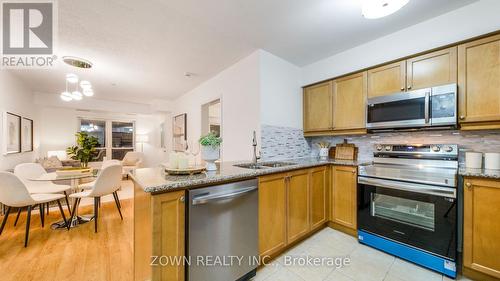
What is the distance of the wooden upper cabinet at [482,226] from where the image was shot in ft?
4.76

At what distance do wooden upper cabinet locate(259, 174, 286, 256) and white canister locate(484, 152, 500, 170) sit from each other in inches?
70.5

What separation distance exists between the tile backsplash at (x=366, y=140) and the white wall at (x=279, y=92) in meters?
0.14

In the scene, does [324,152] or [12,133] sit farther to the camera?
[12,133]

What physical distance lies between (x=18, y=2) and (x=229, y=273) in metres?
3.03

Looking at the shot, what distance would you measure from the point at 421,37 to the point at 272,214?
8.12 ft

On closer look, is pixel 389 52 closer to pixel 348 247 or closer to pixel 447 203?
pixel 447 203

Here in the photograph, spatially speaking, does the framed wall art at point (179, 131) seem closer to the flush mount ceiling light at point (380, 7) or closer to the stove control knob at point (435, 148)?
the flush mount ceiling light at point (380, 7)

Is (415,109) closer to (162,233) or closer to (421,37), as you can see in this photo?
(421,37)

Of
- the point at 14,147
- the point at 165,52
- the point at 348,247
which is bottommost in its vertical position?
the point at 348,247

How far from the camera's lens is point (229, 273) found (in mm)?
1453

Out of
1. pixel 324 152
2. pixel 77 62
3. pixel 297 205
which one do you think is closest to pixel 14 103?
pixel 77 62

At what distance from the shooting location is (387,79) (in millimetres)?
2242

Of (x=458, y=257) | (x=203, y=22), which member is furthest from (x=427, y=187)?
(x=203, y=22)

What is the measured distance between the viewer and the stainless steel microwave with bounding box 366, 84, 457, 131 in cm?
181
